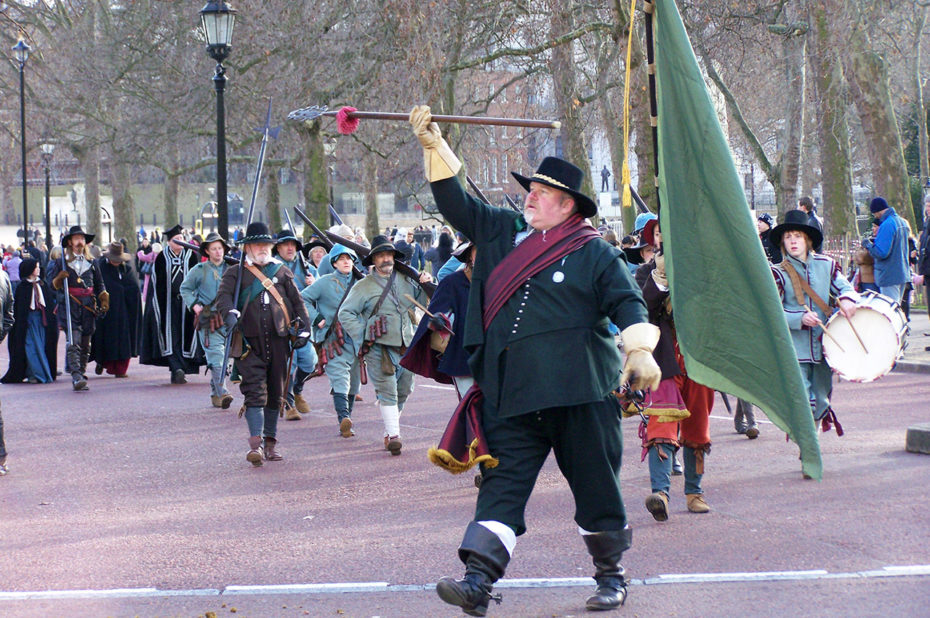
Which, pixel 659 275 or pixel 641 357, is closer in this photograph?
pixel 641 357

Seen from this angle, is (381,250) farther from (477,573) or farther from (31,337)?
(31,337)

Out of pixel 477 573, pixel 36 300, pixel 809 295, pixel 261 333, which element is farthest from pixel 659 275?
pixel 36 300

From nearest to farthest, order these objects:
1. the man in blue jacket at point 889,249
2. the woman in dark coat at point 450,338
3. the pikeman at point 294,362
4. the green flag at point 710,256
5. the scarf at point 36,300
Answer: the green flag at point 710,256 < the woman in dark coat at point 450,338 < the pikeman at point 294,362 < the man in blue jacket at point 889,249 < the scarf at point 36,300

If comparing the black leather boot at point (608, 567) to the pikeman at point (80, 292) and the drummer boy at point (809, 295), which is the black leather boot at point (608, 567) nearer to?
the drummer boy at point (809, 295)

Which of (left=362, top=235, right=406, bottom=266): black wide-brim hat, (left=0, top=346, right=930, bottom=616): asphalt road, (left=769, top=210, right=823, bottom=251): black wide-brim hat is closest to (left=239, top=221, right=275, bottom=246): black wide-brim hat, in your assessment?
(left=362, top=235, right=406, bottom=266): black wide-brim hat

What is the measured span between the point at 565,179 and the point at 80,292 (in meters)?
12.4

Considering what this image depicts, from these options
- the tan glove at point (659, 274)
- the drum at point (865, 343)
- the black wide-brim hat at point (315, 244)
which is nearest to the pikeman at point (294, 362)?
the black wide-brim hat at point (315, 244)

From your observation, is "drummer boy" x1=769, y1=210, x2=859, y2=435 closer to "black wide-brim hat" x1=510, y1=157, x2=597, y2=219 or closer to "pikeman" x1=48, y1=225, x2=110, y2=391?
"black wide-brim hat" x1=510, y1=157, x2=597, y2=219

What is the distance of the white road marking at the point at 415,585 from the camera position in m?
6.21

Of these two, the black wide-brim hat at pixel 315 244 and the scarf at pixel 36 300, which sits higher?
the black wide-brim hat at pixel 315 244

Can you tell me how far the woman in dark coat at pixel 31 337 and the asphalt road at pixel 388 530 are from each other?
5.69m

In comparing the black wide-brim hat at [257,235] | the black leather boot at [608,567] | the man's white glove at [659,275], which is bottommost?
the black leather boot at [608,567]

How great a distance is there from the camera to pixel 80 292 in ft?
55.5

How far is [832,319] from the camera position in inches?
366
